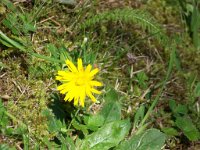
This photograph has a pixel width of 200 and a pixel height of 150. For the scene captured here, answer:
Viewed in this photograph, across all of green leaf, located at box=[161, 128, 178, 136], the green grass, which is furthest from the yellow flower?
green leaf, located at box=[161, 128, 178, 136]

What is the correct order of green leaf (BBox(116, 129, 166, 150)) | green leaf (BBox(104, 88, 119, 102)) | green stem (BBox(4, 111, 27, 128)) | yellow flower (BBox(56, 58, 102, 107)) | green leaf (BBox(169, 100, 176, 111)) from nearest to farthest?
yellow flower (BBox(56, 58, 102, 107)) → green stem (BBox(4, 111, 27, 128)) → green leaf (BBox(116, 129, 166, 150)) → green leaf (BBox(104, 88, 119, 102)) → green leaf (BBox(169, 100, 176, 111))

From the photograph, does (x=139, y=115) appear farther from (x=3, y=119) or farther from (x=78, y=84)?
(x=3, y=119)

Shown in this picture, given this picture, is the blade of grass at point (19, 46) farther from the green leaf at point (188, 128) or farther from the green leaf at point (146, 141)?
the green leaf at point (188, 128)

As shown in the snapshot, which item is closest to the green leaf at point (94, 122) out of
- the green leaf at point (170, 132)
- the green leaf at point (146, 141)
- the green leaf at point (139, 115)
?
the green leaf at point (146, 141)

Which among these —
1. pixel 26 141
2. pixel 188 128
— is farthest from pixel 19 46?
pixel 188 128

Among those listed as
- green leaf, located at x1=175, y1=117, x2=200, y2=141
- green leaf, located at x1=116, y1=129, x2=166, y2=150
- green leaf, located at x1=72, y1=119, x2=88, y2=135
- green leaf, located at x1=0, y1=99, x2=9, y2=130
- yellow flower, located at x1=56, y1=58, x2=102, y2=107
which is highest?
yellow flower, located at x1=56, y1=58, x2=102, y2=107

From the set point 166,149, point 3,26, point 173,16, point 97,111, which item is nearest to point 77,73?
point 97,111

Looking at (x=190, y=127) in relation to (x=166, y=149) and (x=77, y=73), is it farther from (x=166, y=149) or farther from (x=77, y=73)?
(x=77, y=73)

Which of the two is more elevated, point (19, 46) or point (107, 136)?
point (19, 46)

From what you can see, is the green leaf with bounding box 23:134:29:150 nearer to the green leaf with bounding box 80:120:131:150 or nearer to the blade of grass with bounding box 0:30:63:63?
the green leaf with bounding box 80:120:131:150
